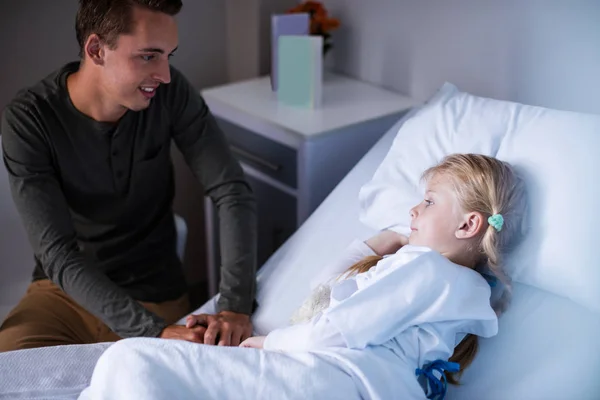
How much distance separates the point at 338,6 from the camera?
197 centimetres

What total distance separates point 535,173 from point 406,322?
0.34 m

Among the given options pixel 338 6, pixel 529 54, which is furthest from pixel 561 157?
pixel 338 6

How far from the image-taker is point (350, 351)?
103 centimetres

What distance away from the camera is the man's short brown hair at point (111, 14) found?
4.23 ft

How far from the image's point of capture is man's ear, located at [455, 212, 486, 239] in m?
1.11

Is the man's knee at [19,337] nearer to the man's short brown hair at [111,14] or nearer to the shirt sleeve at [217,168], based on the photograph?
the shirt sleeve at [217,168]

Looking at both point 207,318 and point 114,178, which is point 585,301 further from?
point 114,178

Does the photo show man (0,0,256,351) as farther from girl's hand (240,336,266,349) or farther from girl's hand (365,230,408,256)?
girl's hand (365,230,408,256)

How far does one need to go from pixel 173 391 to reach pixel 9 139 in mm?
652

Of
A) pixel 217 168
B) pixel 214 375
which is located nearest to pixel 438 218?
pixel 214 375

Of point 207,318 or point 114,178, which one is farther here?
point 114,178

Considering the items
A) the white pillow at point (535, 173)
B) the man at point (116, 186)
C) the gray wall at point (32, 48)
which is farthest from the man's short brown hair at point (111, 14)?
the white pillow at point (535, 173)

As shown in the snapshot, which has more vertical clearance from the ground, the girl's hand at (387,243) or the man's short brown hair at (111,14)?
the man's short brown hair at (111,14)

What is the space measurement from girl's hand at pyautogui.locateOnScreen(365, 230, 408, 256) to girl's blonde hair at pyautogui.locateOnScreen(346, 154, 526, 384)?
0.55 ft
